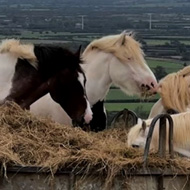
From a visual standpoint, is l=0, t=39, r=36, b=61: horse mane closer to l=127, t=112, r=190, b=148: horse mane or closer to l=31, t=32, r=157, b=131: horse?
l=31, t=32, r=157, b=131: horse

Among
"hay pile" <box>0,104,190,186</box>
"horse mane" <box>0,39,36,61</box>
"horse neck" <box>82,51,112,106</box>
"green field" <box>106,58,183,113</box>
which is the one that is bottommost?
"green field" <box>106,58,183,113</box>

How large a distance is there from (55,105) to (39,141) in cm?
311

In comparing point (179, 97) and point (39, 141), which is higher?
point (39, 141)

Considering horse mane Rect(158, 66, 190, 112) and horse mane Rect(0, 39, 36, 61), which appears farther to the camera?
horse mane Rect(158, 66, 190, 112)

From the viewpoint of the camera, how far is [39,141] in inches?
197

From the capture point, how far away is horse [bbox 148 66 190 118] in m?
7.83

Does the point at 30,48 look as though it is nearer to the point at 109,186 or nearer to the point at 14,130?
the point at 14,130

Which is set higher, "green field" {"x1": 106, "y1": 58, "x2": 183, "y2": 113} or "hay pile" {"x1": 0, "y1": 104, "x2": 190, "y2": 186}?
"hay pile" {"x1": 0, "y1": 104, "x2": 190, "y2": 186}

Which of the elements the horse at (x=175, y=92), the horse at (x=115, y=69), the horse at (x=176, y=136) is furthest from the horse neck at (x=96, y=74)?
the horse at (x=176, y=136)

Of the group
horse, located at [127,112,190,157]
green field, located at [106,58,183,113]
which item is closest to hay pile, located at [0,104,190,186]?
horse, located at [127,112,190,157]

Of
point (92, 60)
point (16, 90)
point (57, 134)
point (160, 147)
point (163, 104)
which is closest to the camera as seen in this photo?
point (160, 147)

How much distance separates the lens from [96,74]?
338 inches

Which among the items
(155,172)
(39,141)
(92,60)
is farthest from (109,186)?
(92,60)

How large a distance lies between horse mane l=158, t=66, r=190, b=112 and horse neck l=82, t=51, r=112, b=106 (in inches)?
31.6
